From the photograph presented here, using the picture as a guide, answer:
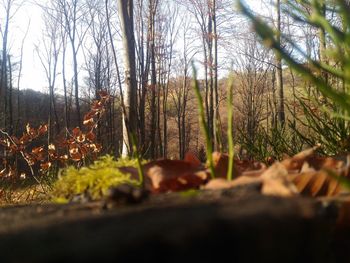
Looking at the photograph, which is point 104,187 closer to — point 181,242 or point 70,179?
point 70,179

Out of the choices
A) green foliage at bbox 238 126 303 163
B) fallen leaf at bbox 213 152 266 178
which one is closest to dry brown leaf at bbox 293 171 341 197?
fallen leaf at bbox 213 152 266 178

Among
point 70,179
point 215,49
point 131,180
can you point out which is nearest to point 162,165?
point 131,180

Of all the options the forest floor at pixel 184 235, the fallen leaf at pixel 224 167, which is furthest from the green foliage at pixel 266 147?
the forest floor at pixel 184 235

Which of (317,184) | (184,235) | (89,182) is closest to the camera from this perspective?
(184,235)

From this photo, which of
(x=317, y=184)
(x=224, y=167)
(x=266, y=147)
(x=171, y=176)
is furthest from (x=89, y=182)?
(x=266, y=147)

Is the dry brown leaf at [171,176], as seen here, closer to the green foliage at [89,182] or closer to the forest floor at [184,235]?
the green foliage at [89,182]

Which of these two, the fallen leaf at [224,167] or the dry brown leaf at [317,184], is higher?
the fallen leaf at [224,167]

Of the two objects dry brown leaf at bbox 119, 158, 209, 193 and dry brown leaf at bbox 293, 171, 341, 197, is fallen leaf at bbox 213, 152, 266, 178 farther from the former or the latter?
dry brown leaf at bbox 293, 171, 341, 197

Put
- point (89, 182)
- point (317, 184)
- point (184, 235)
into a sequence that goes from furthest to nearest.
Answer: point (89, 182)
point (317, 184)
point (184, 235)

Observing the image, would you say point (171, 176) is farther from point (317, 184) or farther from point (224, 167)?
point (317, 184)

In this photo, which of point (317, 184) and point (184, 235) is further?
point (317, 184)
